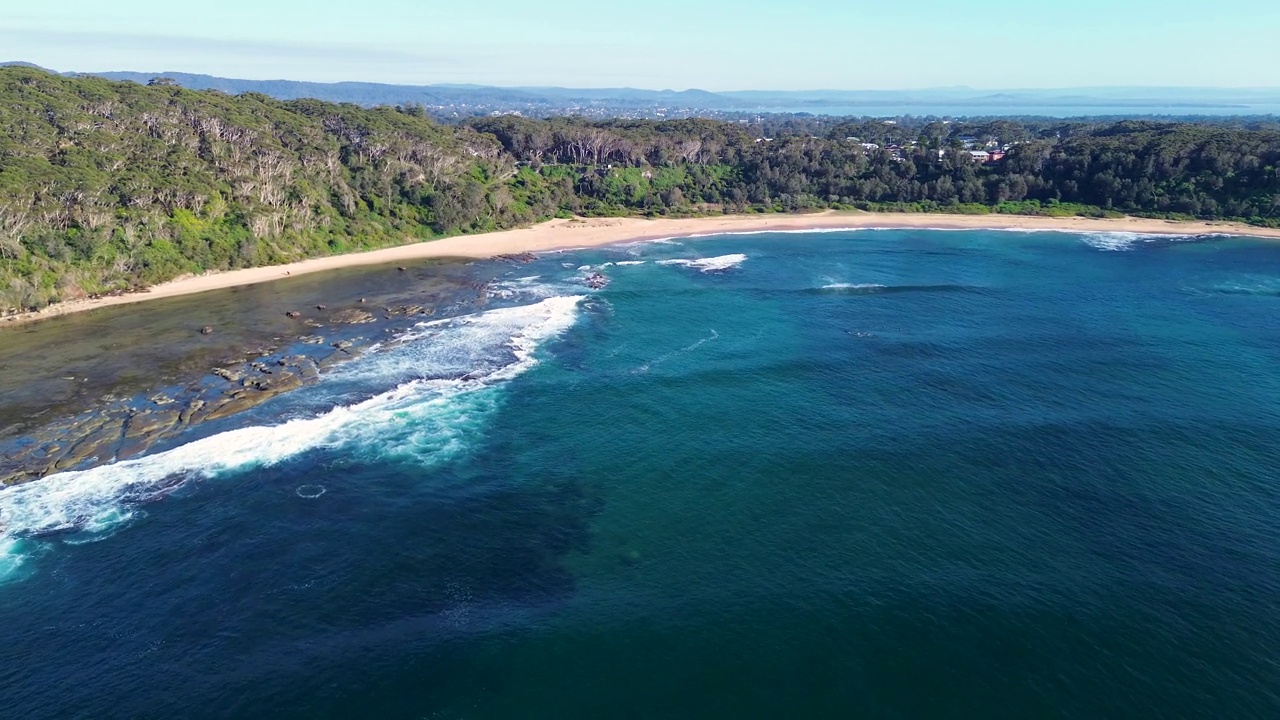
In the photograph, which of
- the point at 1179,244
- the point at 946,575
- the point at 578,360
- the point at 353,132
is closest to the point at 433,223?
the point at 353,132

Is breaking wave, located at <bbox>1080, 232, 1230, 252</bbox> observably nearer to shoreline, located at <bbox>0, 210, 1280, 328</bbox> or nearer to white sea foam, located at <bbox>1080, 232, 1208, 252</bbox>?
white sea foam, located at <bbox>1080, 232, 1208, 252</bbox>

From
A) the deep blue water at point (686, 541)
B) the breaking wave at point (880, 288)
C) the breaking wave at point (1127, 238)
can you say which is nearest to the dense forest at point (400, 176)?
the breaking wave at point (1127, 238)

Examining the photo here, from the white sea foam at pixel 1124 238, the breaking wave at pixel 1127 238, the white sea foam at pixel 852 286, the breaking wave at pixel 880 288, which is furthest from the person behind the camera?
the breaking wave at pixel 1127 238

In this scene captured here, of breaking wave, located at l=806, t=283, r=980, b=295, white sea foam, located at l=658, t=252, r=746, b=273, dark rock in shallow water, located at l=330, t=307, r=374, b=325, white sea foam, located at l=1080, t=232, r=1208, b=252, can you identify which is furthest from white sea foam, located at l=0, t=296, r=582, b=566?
white sea foam, located at l=1080, t=232, r=1208, b=252

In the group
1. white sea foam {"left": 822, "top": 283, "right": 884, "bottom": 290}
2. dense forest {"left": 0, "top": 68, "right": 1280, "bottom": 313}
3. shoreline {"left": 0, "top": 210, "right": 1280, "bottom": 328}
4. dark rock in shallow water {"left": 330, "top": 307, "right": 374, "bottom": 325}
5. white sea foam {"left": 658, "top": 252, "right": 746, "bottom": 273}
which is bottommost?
dark rock in shallow water {"left": 330, "top": 307, "right": 374, "bottom": 325}

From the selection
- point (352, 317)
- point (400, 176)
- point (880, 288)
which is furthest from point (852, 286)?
point (400, 176)

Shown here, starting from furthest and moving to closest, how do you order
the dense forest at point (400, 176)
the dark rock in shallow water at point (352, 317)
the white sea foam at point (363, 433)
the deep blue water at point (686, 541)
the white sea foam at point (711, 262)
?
the white sea foam at point (711, 262), the dense forest at point (400, 176), the dark rock in shallow water at point (352, 317), the white sea foam at point (363, 433), the deep blue water at point (686, 541)

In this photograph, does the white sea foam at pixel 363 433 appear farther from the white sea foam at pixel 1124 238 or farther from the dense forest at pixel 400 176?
the white sea foam at pixel 1124 238
